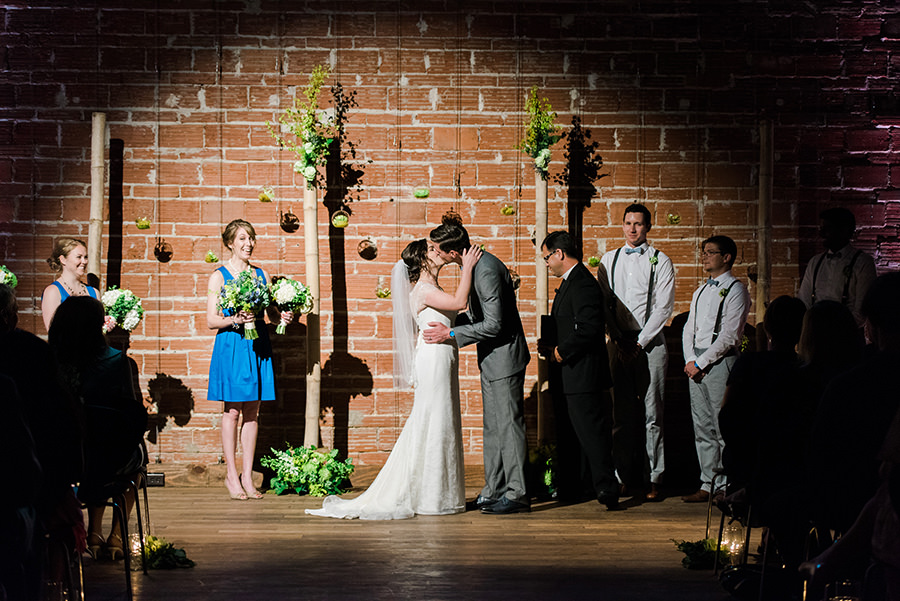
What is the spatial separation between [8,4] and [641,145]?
4.91 m

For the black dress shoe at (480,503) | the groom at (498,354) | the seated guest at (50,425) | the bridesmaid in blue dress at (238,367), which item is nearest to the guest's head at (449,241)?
the groom at (498,354)

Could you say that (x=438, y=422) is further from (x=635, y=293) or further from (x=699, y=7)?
(x=699, y=7)

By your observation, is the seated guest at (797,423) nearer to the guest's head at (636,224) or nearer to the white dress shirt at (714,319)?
the white dress shirt at (714,319)

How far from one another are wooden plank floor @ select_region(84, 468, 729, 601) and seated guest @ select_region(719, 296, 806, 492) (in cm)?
69

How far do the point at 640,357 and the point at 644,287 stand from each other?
486 millimetres

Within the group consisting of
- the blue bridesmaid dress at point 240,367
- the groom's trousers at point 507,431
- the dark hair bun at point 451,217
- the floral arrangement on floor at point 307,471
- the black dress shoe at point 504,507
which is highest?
the dark hair bun at point 451,217

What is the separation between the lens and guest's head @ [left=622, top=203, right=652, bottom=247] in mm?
6254

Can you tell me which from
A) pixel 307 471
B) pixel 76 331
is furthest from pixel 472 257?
pixel 76 331

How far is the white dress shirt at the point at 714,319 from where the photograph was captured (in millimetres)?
5824

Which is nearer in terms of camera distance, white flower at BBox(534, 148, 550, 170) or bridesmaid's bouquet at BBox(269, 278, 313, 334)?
bridesmaid's bouquet at BBox(269, 278, 313, 334)

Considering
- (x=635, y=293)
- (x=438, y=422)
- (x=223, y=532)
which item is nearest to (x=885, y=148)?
(x=635, y=293)

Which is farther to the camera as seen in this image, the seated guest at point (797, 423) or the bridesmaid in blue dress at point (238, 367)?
the bridesmaid in blue dress at point (238, 367)

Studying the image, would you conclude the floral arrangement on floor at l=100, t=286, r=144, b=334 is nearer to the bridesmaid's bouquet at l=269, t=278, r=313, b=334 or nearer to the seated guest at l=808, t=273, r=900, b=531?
the bridesmaid's bouquet at l=269, t=278, r=313, b=334

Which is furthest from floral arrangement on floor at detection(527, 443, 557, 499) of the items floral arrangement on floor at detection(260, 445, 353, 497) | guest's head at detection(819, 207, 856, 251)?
guest's head at detection(819, 207, 856, 251)
